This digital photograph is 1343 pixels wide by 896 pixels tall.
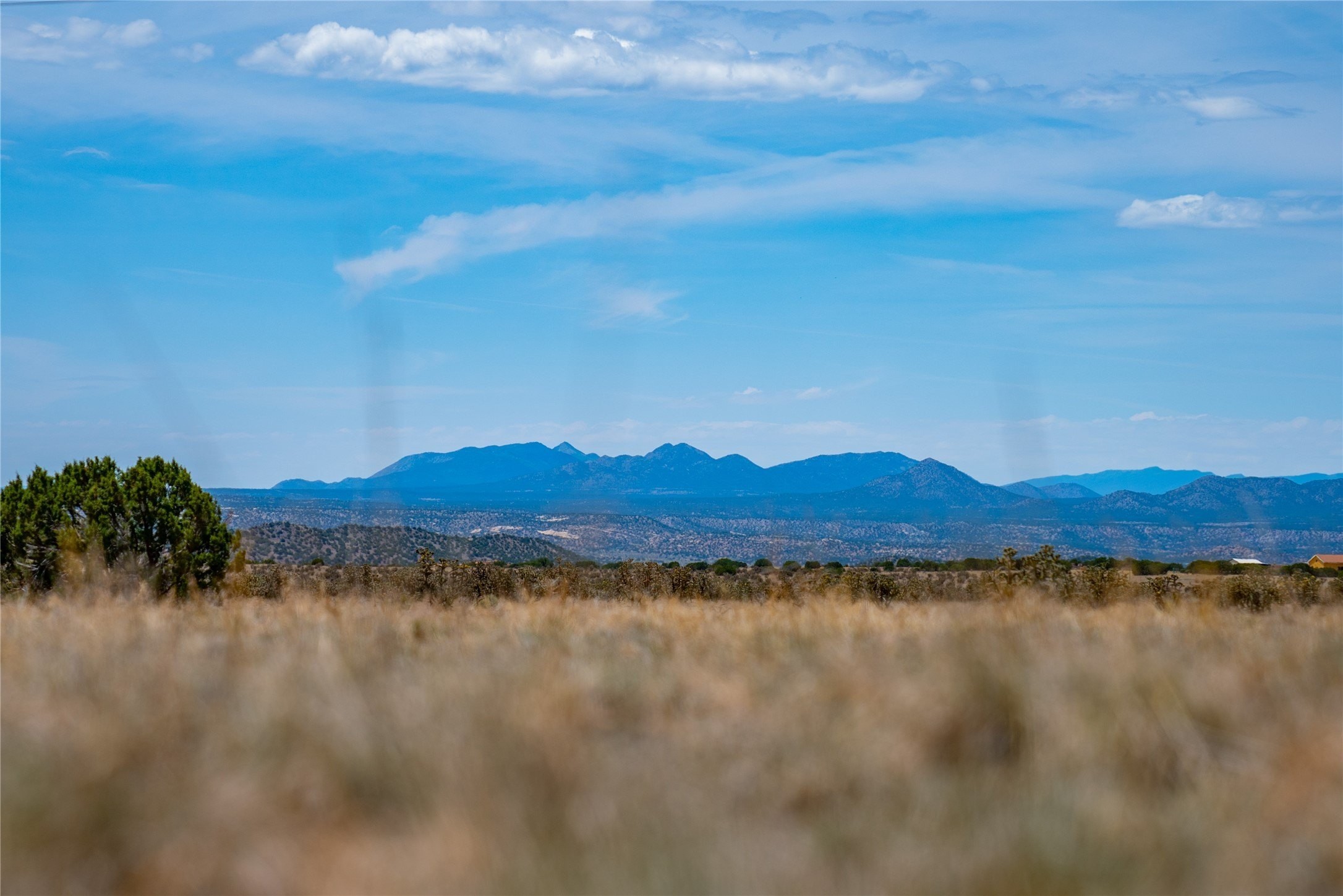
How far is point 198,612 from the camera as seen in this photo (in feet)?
41.0

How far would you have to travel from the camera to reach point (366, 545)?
69625mm

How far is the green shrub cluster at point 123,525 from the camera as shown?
18344mm

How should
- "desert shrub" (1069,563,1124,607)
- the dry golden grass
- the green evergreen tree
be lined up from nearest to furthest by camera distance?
the dry golden grass, "desert shrub" (1069,563,1124,607), the green evergreen tree

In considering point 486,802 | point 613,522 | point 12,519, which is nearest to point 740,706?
point 486,802

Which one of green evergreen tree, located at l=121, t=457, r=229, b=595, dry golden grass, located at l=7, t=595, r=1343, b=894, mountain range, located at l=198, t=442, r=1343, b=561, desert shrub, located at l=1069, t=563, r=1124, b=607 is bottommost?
mountain range, located at l=198, t=442, r=1343, b=561

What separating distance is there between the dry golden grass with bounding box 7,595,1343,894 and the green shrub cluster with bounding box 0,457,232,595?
10829mm

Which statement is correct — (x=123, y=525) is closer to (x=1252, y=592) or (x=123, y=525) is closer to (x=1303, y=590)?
(x=1252, y=592)

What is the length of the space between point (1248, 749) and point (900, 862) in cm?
251

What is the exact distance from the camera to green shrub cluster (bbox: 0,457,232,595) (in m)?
18.3

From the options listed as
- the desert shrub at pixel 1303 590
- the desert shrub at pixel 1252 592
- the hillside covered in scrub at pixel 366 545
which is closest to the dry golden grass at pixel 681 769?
the desert shrub at pixel 1252 592

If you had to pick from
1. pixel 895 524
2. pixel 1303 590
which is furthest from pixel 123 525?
pixel 895 524

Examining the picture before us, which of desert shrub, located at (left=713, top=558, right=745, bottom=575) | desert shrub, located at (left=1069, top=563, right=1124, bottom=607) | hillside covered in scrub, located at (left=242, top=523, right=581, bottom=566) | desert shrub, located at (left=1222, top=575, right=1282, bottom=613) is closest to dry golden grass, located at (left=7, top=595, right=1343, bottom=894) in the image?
desert shrub, located at (left=1069, top=563, right=1124, bottom=607)

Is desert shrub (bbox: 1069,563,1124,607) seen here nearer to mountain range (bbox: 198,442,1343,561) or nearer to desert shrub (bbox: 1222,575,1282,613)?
desert shrub (bbox: 1222,575,1282,613)

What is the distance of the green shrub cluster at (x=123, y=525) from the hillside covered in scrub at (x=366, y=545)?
38.0 metres
